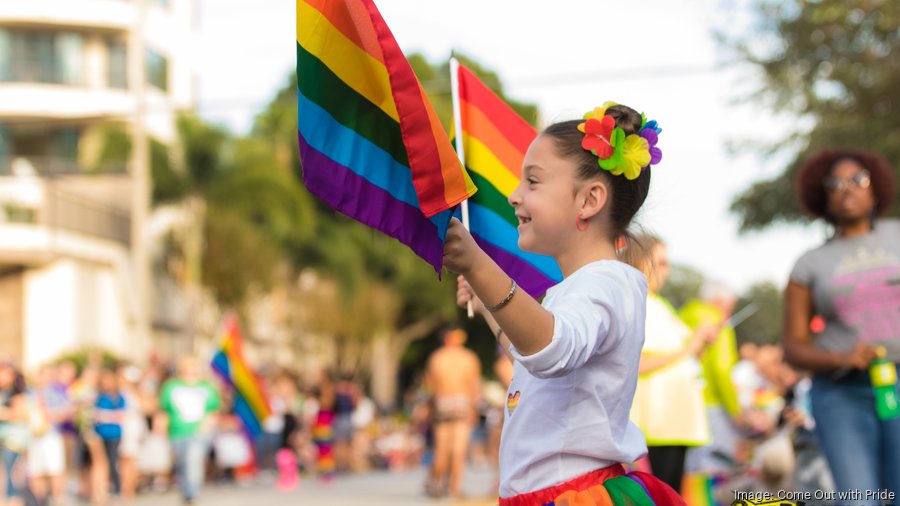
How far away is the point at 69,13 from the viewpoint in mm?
41281

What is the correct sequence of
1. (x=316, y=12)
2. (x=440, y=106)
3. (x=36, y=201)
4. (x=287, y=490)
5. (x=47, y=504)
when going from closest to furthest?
1. (x=316, y=12)
2. (x=47, y=504)
3. (x=287, y=490)
4. (x=36, y=201)
5. (x=440, y=106)

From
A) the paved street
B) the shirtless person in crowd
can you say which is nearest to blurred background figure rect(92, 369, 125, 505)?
the paved street

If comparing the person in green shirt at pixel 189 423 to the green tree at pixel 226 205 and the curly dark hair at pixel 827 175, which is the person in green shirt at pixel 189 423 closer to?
the curly dark hair at pixel 827 175

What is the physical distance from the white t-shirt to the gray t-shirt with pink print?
2395mm

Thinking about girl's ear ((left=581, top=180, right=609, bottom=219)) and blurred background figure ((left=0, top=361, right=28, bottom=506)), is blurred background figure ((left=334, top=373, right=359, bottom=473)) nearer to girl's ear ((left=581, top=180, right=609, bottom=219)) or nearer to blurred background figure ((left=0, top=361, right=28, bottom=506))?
blurred background figure ((left=0, top=361, right=28, bottom=506))

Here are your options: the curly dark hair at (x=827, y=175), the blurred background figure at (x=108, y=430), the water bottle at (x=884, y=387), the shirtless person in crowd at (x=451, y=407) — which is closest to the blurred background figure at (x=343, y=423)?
the blurred background figure at (x=108, y=430)

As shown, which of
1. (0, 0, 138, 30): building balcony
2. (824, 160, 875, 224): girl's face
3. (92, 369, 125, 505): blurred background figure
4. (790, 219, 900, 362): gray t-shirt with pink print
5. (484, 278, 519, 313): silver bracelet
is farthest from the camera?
(0, 0, 138, 30): building balcony

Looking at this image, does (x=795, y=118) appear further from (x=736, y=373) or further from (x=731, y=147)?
(x=736, y=373)

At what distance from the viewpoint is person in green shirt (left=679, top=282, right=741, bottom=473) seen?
933cm

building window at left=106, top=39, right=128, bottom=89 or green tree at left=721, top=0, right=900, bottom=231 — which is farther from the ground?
building window at left=106, top=39, right=128, bottom=89

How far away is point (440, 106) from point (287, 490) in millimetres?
29935

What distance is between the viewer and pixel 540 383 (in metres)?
3.15

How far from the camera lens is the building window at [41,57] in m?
41.2

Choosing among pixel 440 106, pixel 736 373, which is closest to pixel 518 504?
pixel 736 373
